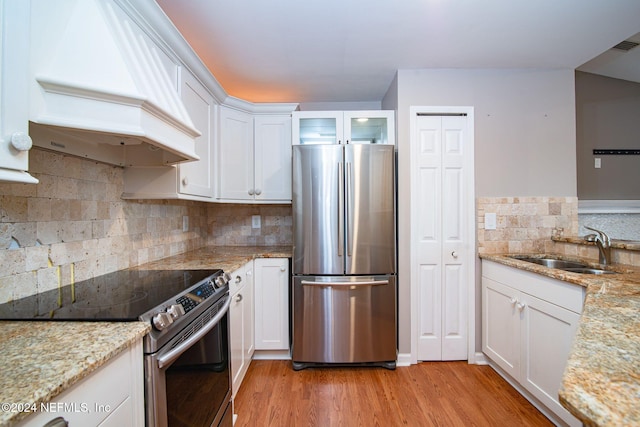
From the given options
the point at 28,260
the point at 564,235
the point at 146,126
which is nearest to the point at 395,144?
the point at 564,235

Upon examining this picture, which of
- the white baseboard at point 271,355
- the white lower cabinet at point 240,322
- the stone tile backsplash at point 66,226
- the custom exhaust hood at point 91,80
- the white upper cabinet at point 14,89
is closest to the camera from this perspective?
the white upper cabinet at point 14,89

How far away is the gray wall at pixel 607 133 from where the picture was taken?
9.52ft

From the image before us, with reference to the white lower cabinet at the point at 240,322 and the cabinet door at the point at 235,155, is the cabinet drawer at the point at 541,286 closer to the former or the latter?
the white lower cabinet at the point at 240,322

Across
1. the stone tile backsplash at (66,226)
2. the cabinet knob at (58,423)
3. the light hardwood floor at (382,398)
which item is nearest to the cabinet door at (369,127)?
the stone tile backsplash at (66,226)

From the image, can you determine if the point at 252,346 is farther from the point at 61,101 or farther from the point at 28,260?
the point at 61,101

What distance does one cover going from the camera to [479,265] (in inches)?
87.8

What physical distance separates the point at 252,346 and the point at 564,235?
2733 mm

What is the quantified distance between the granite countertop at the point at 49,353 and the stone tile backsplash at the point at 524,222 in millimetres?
2416

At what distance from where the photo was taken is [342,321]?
2094 millimetres

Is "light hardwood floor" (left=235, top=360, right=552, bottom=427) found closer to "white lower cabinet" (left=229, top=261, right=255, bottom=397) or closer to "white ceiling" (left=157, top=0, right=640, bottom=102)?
"white lower cabinet" (left=229, top=261, right=255, bottom=397)

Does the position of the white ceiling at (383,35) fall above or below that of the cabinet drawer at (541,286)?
above

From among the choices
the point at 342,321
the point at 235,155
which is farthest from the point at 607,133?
the point at 235,155

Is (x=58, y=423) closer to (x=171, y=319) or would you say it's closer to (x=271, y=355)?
(x=171, y=319)

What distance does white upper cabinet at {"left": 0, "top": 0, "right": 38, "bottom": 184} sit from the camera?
2.27ft
